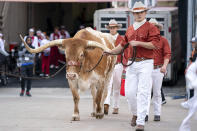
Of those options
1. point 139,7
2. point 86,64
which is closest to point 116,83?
point 86,64

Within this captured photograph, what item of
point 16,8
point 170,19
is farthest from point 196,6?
point 16,8

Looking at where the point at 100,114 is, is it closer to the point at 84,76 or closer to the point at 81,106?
the point at 84,76

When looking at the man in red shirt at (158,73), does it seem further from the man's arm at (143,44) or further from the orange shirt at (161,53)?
the man's arm at (143,44)

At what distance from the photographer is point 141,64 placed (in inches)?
402

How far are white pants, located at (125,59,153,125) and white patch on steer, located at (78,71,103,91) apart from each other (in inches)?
59.5

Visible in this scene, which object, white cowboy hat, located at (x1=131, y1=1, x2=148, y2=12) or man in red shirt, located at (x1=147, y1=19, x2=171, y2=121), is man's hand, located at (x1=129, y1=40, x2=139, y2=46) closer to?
white cowboy hat, located at (x1=131, y1=1, x2=148, y2=12)

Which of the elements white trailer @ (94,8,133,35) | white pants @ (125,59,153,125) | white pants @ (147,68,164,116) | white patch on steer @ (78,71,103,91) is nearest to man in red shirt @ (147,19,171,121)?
white pants @ (147,68,164,116)

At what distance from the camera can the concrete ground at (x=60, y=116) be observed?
35.8ft

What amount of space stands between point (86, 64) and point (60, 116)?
1.45 meters

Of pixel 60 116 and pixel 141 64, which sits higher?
pixel 141 64

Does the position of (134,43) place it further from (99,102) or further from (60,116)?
(60,116)

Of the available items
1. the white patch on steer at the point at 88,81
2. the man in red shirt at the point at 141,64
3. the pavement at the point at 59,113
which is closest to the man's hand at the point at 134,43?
the man in red shirt at the point at 141,64

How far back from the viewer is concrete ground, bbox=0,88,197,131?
35.8 feet

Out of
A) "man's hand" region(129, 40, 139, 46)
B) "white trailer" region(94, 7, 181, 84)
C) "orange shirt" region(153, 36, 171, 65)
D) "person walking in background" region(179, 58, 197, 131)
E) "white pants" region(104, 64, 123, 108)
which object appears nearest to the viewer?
"person walking in background" region(179, 58, 197, 131)
